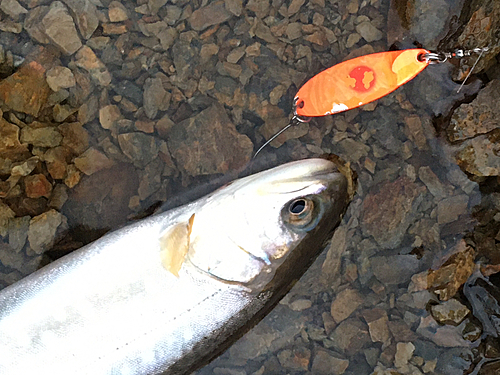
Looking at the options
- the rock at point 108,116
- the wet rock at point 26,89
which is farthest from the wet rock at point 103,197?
the wet rock at point 26,89

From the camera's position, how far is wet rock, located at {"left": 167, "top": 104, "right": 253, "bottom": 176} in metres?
3.02

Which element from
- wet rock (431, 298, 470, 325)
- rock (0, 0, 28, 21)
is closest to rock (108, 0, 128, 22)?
rock (0, 0, 28, 21)

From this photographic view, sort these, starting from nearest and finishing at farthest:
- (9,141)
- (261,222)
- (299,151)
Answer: (261,222) < (9,141) < (299,151)

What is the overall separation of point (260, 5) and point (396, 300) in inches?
92.1

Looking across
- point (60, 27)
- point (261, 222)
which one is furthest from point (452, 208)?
point (60, 27)

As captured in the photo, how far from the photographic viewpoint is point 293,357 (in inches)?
126

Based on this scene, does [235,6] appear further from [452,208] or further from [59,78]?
[452,208]

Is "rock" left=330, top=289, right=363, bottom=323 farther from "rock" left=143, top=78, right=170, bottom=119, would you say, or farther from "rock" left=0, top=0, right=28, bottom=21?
"rock" left=0, top=0, right=28, bottom=21

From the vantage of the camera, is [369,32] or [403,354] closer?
[369,32]

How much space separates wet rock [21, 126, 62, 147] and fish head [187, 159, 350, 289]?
3.89 feet

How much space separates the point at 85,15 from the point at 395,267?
2.80 m

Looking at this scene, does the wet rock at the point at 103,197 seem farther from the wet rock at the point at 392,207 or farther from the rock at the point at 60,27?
the wet rock at the point at 392,207

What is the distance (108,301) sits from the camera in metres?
2.45

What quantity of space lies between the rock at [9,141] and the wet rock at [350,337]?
2.55 metres
